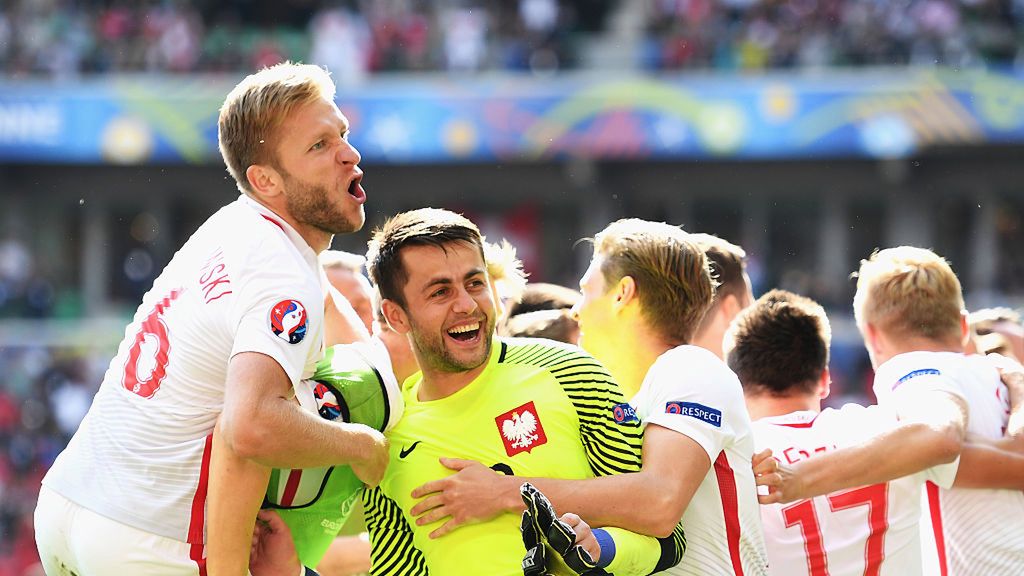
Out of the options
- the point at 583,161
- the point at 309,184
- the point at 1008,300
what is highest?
the point at 309,184

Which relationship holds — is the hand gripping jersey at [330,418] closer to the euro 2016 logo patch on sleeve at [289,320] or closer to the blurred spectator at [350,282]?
the euro 2016 logo patch on sleeve at [289,320]

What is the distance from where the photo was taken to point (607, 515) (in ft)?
10.3

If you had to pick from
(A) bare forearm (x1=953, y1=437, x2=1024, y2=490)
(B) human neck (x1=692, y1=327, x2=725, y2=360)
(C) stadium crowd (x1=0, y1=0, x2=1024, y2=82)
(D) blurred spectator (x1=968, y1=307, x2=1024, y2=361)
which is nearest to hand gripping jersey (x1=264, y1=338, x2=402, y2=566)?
(B) human neck (x1=692, y1=327, x2=725, y2=360)

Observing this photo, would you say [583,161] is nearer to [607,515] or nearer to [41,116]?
[41,116]

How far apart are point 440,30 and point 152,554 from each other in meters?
19.2

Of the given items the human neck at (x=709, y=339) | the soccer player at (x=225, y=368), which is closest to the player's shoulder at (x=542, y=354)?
the soccer player at (x=225, y=368)

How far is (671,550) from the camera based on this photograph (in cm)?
327

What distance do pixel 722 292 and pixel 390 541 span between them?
1.72m

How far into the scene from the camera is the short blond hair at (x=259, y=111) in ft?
11.3

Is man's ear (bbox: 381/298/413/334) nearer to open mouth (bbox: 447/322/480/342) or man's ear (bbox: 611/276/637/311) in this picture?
open mouth (bbox: 447/322/480/342)

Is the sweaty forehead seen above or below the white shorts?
above

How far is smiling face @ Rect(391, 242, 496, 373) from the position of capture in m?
3.33

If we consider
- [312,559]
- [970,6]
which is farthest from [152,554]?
[970,6]

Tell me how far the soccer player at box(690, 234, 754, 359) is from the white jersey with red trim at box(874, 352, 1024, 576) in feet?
2.04
